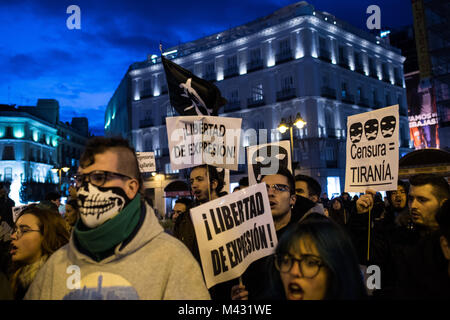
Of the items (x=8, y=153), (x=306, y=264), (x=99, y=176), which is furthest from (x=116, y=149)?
(x=8, y=153)

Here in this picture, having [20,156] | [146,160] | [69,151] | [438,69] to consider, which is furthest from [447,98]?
[69,151]

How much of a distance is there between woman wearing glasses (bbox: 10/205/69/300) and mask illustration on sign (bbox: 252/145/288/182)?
2793 mm

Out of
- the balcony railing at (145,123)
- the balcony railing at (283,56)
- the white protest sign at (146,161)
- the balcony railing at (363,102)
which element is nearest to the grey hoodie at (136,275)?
the white protest sign at (146,161)

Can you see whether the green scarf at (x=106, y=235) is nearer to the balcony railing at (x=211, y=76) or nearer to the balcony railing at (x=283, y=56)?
the balcony railing at (x=283, y=56)

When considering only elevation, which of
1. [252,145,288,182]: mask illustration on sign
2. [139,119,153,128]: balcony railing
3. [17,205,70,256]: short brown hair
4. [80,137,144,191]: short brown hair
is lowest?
[17,205,70,256]: short brown hair

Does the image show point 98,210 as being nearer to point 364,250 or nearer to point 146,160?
point 364,250

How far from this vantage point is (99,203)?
2156 millimetres

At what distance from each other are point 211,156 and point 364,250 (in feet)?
6.92

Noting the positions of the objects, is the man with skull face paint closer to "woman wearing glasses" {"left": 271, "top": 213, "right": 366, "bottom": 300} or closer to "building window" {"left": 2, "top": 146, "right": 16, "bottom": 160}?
"woman wearing glasses" {"left": 271, "top": 213, "right": 366, "bottom": 300}

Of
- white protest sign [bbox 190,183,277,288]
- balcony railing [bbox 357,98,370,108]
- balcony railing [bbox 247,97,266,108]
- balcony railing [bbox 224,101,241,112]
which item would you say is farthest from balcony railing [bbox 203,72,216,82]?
white protest sign [bbox 190,183,277,288]

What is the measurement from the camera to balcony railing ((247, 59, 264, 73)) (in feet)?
110

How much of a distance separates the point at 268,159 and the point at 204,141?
106cm

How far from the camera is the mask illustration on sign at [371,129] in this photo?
4.89m

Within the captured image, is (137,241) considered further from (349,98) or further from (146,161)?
(349,98)
